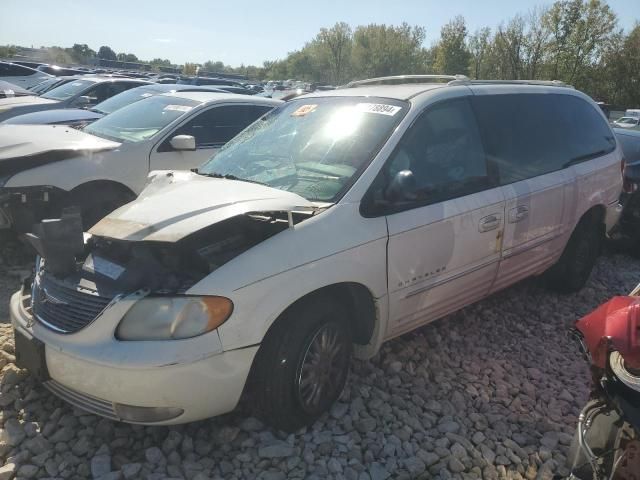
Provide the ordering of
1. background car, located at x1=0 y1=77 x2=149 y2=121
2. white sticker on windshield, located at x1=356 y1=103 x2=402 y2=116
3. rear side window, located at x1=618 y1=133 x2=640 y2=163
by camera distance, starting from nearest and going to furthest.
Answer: white sticker on windshield, located at x1=356 y1=103 x2=402 y2=116
rear side window, located at x1=618 y1=133 x2=640 y2=163
background car, located at x1=0 y1=77 x2=149 y2=121

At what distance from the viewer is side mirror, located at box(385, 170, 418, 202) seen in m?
2.85

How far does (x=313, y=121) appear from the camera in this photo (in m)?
3.54

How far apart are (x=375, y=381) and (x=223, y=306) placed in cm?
139

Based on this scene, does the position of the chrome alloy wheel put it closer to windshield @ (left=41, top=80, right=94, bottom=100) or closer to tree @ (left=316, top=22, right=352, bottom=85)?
windshield @ (left=41, top=80, right=94, bottom=100)

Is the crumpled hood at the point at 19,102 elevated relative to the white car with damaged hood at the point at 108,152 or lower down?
elevated

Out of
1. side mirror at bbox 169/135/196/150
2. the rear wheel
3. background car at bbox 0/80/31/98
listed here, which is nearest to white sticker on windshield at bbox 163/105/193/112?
side mirror at bbox 169/135/196/150

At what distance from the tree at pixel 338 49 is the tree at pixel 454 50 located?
24392mm

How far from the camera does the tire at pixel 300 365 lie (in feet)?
8.38

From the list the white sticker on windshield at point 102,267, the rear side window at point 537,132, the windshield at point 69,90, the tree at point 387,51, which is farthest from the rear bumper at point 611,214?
the tree at point 387,51

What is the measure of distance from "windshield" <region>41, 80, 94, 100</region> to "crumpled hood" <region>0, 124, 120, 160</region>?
5.88 meters

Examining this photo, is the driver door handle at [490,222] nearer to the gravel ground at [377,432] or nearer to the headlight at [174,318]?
the gravel ground at [377,432]

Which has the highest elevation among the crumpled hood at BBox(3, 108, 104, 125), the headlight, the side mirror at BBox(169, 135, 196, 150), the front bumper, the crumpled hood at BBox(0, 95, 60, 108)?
the crumpled hood at BBox(0, 95, 60, 108)

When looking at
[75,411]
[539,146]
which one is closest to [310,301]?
[75,411]

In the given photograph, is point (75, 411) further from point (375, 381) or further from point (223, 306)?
point (375, 381)
